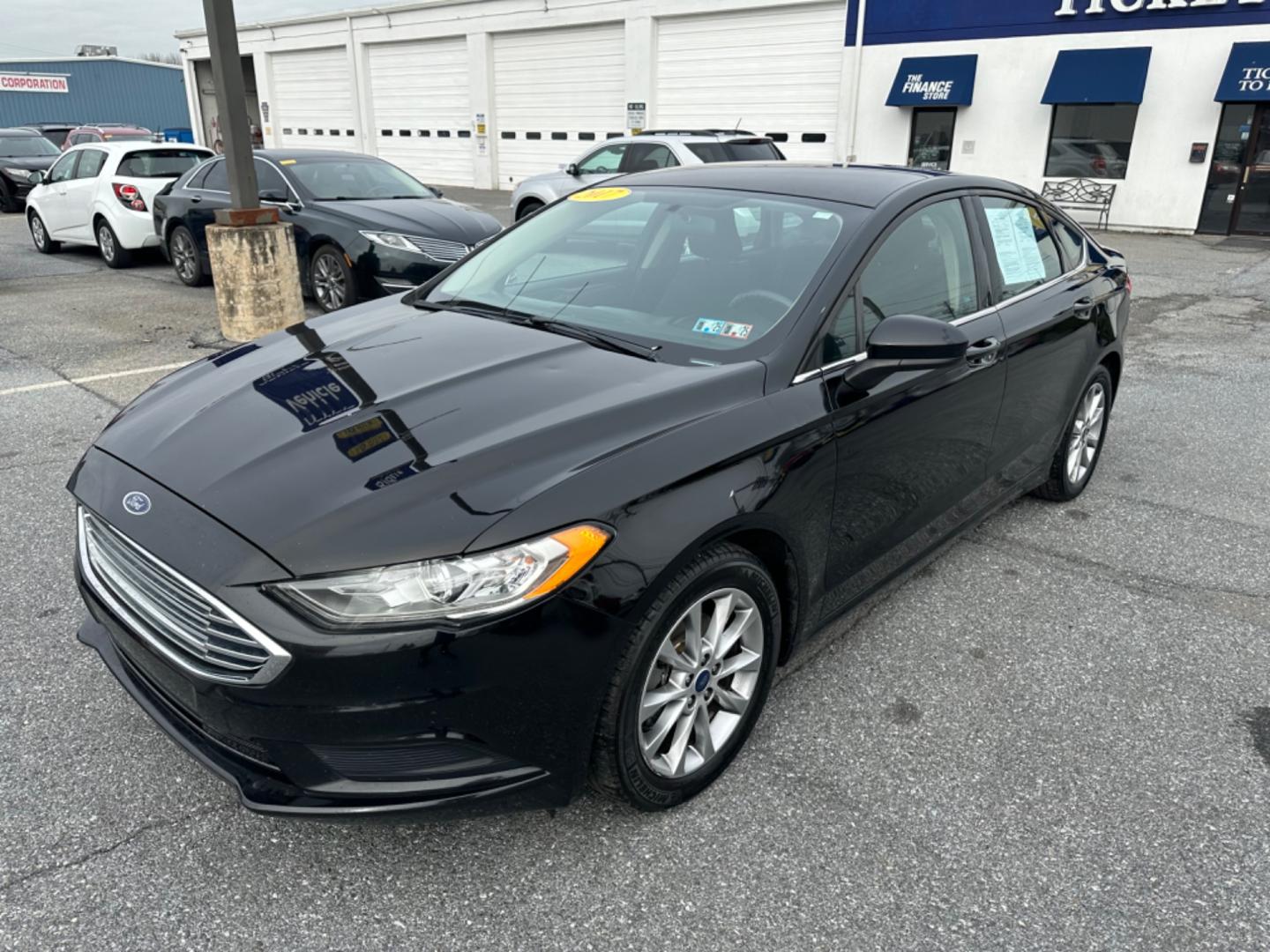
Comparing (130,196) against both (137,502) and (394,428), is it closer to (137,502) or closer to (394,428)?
(137,502)

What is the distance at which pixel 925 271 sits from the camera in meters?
3.32

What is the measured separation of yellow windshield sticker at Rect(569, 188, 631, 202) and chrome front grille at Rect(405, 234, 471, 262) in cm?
444

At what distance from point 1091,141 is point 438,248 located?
15.1 m

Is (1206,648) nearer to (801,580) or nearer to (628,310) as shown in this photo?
(801,580)

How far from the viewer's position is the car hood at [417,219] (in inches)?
A: 326

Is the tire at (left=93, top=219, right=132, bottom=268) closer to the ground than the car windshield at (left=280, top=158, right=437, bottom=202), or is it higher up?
closer to the ground

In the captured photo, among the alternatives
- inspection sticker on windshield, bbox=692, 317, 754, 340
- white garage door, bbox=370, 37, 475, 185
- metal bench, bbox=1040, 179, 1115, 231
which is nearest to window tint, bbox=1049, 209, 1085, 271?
inspection sticker on windshield, bbox=692, 317, 754, 340

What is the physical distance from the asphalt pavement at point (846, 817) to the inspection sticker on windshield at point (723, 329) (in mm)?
1178

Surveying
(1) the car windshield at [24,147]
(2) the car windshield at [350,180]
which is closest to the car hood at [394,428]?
(2) the car windshield at [350,180]

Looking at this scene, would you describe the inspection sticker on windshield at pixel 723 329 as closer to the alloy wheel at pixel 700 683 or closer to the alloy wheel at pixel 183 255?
the alloy wheel at pixel 700 683

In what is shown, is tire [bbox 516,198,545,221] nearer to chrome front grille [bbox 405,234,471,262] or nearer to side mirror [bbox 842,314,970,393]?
chrome front grille [bbox 405,234,471,262]

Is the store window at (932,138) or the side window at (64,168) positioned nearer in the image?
the side window at (64,168)

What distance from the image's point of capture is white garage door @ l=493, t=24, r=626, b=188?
24172mm

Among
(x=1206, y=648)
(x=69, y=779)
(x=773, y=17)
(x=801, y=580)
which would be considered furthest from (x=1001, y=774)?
(x=773, y=17)
